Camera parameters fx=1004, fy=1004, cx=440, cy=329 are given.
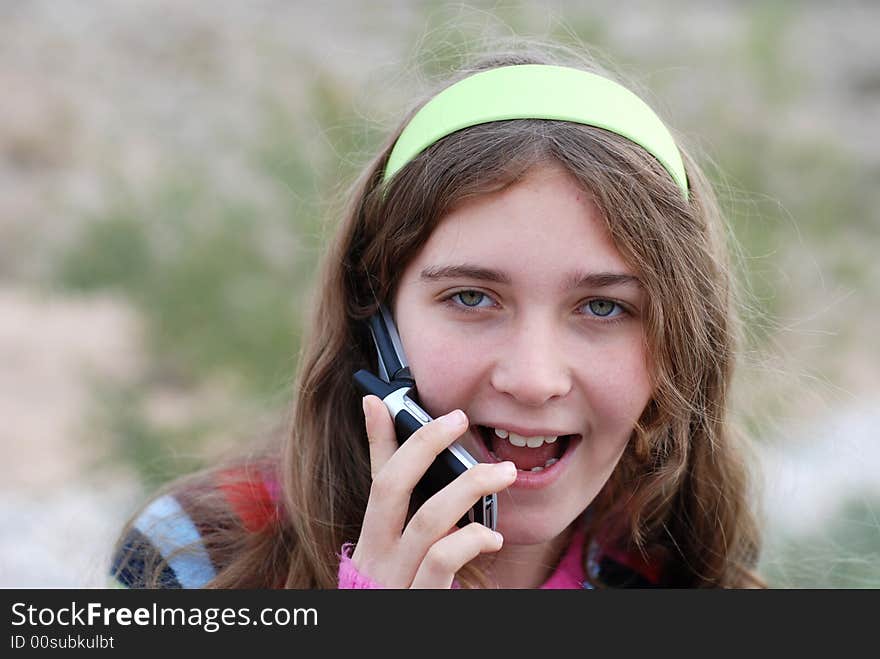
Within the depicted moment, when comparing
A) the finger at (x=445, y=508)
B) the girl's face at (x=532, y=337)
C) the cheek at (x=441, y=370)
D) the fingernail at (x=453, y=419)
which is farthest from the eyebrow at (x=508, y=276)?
the finger at (x=445, y=508)

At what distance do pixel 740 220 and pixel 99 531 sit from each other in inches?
152

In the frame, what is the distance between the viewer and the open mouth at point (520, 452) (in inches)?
82.0

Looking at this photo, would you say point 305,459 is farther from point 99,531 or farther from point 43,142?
point 43,142

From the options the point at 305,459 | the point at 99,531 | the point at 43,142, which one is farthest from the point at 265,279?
the point at 43,142

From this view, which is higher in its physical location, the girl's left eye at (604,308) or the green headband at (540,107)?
the green headband at (540,107)

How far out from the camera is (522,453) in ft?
6.86

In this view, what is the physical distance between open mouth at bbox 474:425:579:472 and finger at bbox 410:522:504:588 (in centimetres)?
26

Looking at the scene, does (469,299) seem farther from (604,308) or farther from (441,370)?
(604,308)

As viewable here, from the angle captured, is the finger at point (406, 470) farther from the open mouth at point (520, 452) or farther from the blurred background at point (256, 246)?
the blurred background at point (256, 246)

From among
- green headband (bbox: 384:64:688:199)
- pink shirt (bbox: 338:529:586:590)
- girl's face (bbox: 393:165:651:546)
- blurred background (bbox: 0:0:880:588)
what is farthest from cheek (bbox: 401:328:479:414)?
blurred background (bbox: 0:0:880:588)

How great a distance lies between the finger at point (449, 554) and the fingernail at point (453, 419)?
20cm

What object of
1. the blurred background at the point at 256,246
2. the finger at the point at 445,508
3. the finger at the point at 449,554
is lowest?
the finger at the point at 449,554

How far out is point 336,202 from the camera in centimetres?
259

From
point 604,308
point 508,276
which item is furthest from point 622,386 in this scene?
point 508,276
